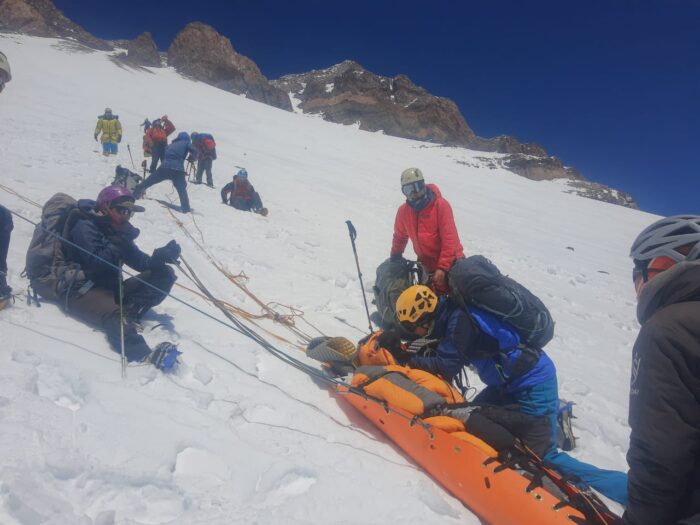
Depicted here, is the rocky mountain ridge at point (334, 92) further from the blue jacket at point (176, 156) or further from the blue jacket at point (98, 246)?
the blue jacket at point (98, 246)

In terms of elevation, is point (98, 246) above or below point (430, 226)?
below

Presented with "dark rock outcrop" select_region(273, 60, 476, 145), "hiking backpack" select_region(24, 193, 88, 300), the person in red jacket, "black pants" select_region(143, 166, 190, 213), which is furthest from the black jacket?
"dark rock outcrop" select_region(273, 60, 476, 145)

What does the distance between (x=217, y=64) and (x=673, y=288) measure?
6224 centimetres

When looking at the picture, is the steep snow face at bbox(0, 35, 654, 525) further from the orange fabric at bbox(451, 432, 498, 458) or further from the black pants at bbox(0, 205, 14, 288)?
the orange fabric at bbox(451, 432, 498, 458)

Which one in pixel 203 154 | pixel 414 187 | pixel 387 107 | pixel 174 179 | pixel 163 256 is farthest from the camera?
pixel 387 107

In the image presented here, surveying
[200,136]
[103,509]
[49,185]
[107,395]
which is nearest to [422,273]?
[107,395]

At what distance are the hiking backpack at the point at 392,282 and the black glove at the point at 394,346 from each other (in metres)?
1.26

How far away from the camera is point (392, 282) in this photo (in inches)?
210

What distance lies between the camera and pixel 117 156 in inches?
469

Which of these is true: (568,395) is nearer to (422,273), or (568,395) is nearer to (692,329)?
(422,273)

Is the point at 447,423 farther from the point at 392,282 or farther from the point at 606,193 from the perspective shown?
the point at 606,193

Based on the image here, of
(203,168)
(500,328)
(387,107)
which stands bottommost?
(500,328)

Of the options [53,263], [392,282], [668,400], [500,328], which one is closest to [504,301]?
[500,328]

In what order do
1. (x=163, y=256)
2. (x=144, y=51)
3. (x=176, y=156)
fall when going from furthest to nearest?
(x=144, y=51), (x=176, y=156), (x=163, y=256)
